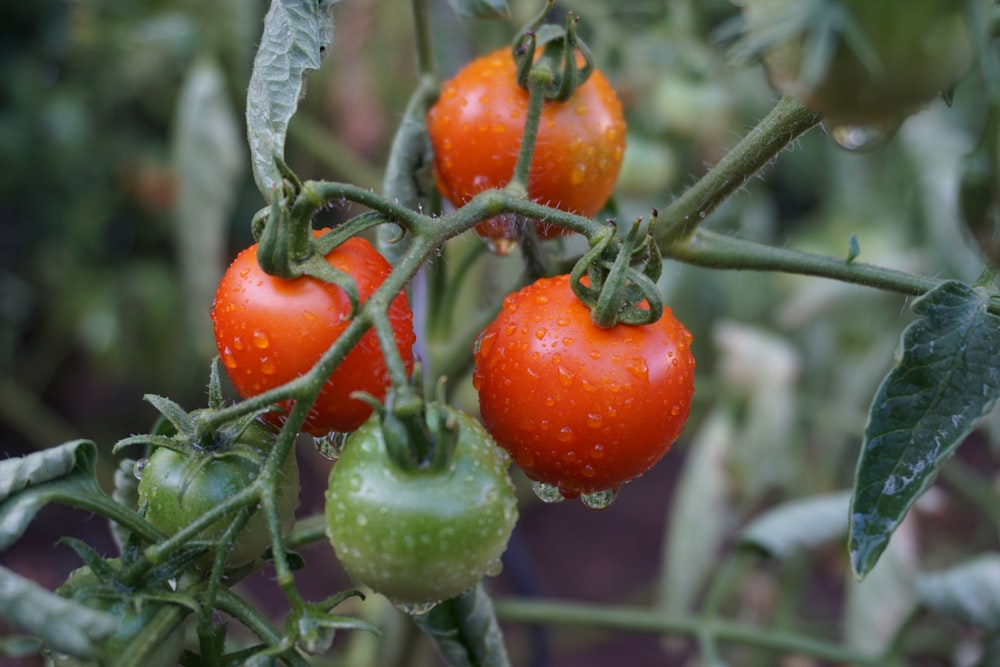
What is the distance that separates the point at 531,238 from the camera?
0.73 meters

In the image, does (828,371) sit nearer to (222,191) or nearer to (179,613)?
(222,191)

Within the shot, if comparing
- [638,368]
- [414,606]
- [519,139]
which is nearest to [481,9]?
[519,139]

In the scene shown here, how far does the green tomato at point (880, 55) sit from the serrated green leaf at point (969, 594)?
0.75 m

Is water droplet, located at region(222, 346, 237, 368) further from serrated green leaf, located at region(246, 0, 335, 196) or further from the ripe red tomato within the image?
the ripe red tomato

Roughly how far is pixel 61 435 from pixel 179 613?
1925 mm

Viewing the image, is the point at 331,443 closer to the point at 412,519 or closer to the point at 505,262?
the point at 412,519

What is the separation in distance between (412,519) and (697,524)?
3.34ft

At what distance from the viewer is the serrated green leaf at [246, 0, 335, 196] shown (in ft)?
1.99

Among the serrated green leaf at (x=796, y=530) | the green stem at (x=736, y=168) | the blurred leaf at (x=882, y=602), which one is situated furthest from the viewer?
the blurred leaf at (x=882, y=602)

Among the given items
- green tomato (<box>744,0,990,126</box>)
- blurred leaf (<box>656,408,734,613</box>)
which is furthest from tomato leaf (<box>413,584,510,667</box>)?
blurred leaf (<box>656,408,734,613</box>)

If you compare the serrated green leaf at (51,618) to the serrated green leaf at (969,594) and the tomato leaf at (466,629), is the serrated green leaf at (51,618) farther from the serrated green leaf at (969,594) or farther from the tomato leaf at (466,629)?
the serrated green leaf at (969,594)

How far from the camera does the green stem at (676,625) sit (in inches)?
40.5

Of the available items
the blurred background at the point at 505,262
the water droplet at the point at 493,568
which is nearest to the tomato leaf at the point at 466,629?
the water droplet at the point at 493,568

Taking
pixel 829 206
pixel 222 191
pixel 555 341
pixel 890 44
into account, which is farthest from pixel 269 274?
pixel 829 206
